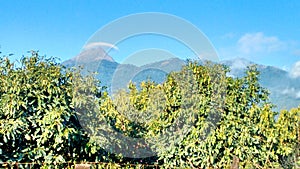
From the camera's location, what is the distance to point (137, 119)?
20.7ft

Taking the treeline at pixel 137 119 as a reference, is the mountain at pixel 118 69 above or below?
above

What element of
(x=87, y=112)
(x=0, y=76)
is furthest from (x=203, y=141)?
(x=0, y=76)

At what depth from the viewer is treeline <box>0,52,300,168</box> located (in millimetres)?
4816

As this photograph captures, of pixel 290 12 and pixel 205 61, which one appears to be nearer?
pixel 205 61

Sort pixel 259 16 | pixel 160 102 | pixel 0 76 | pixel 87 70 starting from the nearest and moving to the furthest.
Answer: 1. pixel 0 76
2. pixel 87 70
3. pixel 160 102
4. pixel 259 16

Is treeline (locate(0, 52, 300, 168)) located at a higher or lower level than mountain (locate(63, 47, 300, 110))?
lower

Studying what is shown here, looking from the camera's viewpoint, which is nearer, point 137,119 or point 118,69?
point 118,69

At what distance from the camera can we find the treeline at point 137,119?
4.82 m

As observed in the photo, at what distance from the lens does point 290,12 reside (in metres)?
20.4

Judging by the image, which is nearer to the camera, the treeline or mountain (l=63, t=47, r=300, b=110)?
the treeline

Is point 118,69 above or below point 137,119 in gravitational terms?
above

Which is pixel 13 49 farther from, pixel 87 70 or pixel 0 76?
pixel 87 70

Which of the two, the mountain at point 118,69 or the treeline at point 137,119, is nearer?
the treeline at point 137,119

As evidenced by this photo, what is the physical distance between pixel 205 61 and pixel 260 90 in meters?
1.06
